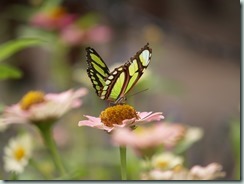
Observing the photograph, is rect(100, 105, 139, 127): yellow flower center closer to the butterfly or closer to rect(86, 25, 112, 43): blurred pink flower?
the butterfly

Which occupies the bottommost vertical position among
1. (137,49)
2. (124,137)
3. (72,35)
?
(124,137)

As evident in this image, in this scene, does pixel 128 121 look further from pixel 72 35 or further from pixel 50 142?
pixel 72 35

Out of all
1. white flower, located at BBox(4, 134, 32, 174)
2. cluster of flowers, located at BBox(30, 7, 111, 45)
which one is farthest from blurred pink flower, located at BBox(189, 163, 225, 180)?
cluster of flowers, located at BBox(30, 7, 111, 45)

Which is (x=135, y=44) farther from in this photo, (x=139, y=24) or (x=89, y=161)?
(x=89, y=161)

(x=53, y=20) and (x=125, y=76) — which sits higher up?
(x=53, y=20)

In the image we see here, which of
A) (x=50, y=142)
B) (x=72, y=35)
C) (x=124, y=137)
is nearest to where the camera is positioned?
(x=124, y=137)

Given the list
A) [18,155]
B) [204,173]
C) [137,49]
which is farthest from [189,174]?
[137,49]

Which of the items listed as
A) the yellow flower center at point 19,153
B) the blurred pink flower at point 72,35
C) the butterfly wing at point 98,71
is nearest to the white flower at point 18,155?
the yellow flower center at point 19,153
